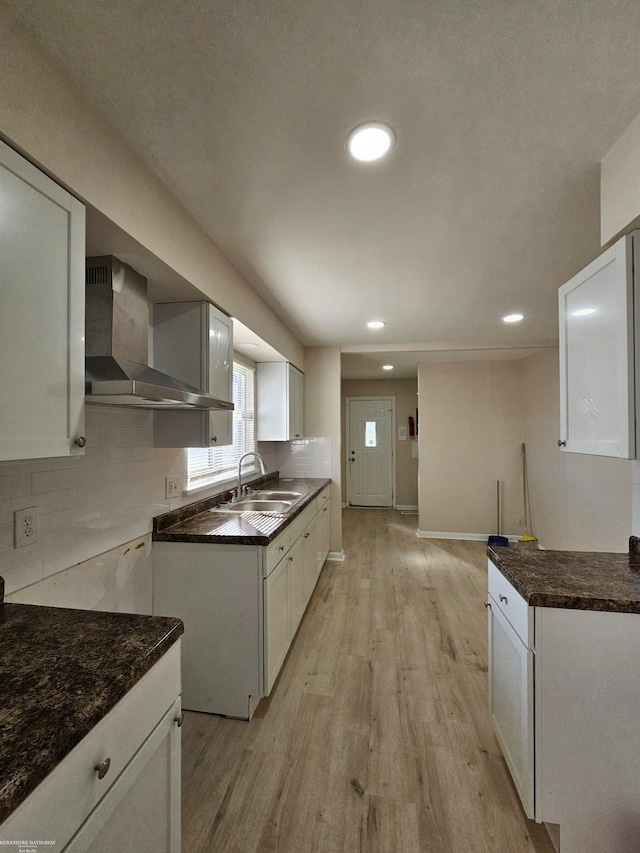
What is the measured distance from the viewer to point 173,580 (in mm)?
1996

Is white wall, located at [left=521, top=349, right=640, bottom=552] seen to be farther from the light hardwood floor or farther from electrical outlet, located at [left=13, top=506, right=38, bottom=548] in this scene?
electrical outlet, located at [left=13, top=506, right=38, bottom=548]

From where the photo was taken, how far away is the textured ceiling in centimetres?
91

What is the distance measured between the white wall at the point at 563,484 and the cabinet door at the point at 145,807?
287 cm

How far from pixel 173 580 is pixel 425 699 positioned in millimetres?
1499

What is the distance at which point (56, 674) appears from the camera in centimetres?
84

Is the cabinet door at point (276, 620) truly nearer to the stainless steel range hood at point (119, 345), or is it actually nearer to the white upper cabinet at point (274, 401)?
the stainless steel range hood at point (119, 345)

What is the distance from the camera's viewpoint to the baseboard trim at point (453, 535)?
200 inches

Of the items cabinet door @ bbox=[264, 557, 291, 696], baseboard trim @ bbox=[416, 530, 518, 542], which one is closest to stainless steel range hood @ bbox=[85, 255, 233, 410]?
cabinet door @ bbox=[264, 557, 291, 696]

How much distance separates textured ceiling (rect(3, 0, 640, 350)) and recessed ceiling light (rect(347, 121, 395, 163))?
3 centimetres

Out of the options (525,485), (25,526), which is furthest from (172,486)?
(525,485)

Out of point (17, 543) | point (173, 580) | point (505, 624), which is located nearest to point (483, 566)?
point (505, 624)

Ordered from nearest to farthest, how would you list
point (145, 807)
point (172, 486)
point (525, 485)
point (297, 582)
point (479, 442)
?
point (145, 807)
point (172, 486)
point (297, 582)
point (525, 485)
point (479, 442)

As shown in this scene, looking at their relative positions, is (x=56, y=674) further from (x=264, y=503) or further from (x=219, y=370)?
(x=264, y=503)

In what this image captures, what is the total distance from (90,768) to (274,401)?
3.10 m
